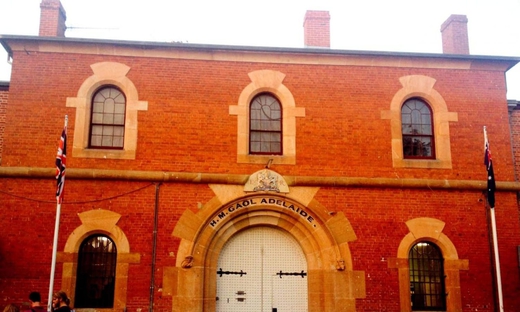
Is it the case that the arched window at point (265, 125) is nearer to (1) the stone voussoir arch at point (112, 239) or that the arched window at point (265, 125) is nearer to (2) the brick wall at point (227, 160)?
(2) the brick wall at point (227, 160)

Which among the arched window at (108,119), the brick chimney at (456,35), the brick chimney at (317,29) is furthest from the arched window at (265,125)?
the brick chimney at (456,35)

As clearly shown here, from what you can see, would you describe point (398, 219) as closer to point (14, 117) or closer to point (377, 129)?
point (377, 129)

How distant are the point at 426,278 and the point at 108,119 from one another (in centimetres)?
901

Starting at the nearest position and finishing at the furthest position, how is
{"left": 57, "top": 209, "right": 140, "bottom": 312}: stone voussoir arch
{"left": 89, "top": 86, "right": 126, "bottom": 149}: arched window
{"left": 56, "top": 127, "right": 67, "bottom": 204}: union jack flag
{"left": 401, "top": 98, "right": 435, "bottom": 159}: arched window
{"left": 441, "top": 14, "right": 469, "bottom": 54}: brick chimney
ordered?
1. {"left": 56, "top": 127, "right": 67, "bottom": 204}: union jack flag
2. {"left": 57, "top": 209, "right": 140, "bottom": 312}: stone voussoir arch
3. {"left": 89, "top": 86, "right": 126, "bottom": 149}: arched window
4. {"left": 401, "top": 98, "right": 435, "bottom": 159}: arched window
5. {"left": 441, "top": 14, "right": 469, "bottom": 54}: brick chimney

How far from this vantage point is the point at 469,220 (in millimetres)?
14805

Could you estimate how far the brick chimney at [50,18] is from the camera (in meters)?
16.9

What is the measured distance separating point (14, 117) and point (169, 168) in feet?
13.3

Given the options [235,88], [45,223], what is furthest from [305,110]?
[45,223]

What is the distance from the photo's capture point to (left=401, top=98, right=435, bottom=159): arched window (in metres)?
15.4

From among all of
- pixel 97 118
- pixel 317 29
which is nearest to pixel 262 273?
pixel 97 118

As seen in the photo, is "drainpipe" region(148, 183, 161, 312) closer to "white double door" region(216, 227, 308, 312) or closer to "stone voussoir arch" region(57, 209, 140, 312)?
"stone voussoir arch" region(57, 209, 140, 312)

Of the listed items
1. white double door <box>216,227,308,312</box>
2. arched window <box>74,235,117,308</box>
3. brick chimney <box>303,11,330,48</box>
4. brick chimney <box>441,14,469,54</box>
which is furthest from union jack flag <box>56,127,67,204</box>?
brick chimney <box>441,14,469,54</box>

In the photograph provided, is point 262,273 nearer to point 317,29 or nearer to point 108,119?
point 108,119

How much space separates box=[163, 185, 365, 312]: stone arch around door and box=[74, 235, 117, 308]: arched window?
1340mm
